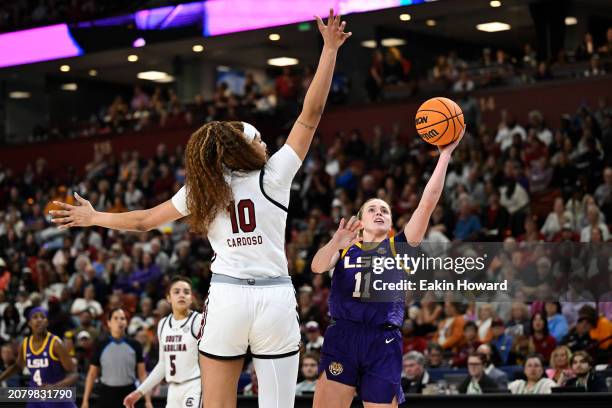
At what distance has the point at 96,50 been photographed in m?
25.0

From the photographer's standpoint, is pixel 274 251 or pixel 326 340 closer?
pixel 274 251

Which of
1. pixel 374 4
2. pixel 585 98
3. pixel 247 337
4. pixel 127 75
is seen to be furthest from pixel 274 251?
pixel 127 75

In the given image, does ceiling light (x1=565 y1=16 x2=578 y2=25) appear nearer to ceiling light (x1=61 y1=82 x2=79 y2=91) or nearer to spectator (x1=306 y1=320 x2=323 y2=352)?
spectator (x1=306 y1=320 x2=323 y2=352)

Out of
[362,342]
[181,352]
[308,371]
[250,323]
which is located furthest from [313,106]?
[308,371]

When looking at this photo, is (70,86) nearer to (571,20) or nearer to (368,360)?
(571,20)

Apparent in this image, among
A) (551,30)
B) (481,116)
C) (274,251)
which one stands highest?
(551,30)

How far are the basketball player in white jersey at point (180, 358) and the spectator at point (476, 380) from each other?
3.33m

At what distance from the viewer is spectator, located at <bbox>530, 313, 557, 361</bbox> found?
1152cm

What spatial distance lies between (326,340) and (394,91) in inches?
603

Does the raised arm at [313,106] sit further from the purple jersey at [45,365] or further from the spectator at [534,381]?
the spectator at [534,381]

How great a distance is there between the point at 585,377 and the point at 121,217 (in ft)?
22.1

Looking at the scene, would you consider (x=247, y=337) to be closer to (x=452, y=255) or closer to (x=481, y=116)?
(x=452, y=255)

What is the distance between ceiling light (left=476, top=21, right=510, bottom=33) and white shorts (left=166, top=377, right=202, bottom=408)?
17.6m

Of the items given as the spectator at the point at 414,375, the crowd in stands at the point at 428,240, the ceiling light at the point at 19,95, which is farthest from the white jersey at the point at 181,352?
the ceiling light at the point at 19,95
